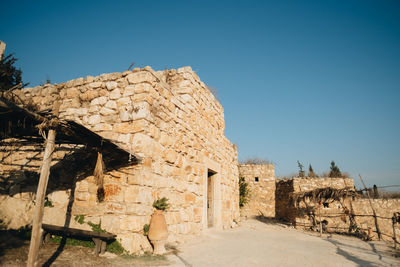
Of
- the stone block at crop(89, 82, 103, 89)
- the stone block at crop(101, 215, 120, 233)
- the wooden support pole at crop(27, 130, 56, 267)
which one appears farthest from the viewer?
the stone block at crop(89, 82, 103, 89)

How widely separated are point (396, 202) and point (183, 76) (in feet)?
46.1

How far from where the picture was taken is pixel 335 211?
11180 millimetres

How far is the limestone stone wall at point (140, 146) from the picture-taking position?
377cm

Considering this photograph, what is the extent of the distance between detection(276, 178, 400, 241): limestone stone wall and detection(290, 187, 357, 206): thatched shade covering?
283mm

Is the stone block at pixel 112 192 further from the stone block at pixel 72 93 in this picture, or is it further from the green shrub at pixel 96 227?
the stone block at pixel 72 93

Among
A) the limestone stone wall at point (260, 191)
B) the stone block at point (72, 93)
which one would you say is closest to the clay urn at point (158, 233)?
the stone block at point (72, 93)

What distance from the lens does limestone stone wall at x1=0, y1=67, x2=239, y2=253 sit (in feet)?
12.4

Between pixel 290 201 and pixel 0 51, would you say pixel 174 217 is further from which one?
pixel 290 201

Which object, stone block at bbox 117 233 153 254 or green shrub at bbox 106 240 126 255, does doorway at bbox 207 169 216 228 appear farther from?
green shrub at bbox 106 240 126 255

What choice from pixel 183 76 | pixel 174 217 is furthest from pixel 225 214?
pixel 183 76

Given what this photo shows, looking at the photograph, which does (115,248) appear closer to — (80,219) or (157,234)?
(157,234)

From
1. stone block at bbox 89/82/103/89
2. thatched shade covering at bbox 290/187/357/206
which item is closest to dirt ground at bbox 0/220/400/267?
stone block at bbox 89/82/103/89

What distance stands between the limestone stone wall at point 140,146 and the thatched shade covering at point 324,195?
21.5 feet

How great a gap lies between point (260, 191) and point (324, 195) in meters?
4.58
